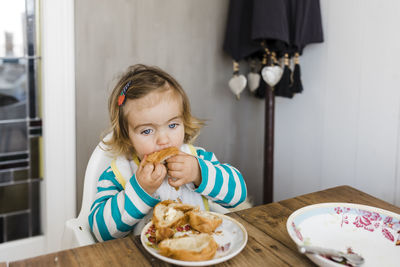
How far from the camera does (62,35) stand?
5.68ft

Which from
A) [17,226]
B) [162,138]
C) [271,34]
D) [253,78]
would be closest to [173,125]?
[162,138]

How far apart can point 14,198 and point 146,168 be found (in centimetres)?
121

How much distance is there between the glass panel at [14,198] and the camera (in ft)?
6.19

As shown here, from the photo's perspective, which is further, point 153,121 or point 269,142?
point 269,142

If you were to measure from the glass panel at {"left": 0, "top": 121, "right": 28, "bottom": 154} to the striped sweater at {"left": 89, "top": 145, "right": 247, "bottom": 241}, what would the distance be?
864 millimetres

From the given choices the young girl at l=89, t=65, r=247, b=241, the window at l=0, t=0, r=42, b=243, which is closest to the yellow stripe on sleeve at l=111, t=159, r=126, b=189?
the young girl at l=89, t=65, r=247, b=241

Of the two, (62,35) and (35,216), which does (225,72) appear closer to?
(62,35)

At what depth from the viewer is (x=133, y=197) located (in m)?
1.04

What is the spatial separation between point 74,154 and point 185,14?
0.93 metres

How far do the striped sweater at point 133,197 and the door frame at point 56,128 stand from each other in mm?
694

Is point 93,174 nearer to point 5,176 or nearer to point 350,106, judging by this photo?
point 5,176

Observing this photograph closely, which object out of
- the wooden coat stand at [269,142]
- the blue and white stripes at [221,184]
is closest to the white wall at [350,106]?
the wooden coat stand at [269,142]

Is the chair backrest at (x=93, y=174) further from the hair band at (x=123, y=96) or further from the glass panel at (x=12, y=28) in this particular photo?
the glass panel at (x=12, y=28)

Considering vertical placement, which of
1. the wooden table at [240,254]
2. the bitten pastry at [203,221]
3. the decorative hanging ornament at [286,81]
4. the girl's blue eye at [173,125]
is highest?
the decorative hanging ornament at [286,81]
